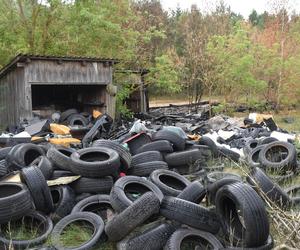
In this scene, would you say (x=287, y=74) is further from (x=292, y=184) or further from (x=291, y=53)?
(x=292, y=184)

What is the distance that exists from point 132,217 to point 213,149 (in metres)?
6.08

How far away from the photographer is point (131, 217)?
5.68 meters

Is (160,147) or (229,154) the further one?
(229,154)

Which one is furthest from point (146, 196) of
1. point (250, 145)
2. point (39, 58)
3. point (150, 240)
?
point (39, 58)

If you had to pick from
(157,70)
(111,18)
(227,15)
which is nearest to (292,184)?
(157,70)

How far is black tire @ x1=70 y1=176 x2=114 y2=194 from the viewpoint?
7.50m

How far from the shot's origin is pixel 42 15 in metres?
20.8

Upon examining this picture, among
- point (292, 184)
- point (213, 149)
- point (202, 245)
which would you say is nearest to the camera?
point (202, 245)

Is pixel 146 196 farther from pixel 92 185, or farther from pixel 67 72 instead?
pixel 67 72

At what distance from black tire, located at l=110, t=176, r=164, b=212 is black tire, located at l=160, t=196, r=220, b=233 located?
58 centimetres

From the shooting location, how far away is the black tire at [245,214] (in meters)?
5.07

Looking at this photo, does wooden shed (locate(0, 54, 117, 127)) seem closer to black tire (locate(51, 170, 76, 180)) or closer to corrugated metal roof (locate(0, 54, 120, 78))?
corrugated metal roof (locate(0, 54, 120, 78))

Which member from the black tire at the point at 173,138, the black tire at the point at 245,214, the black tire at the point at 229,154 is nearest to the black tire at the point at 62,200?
the black tire at the point at 245,214

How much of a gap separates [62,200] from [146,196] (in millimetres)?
1954
